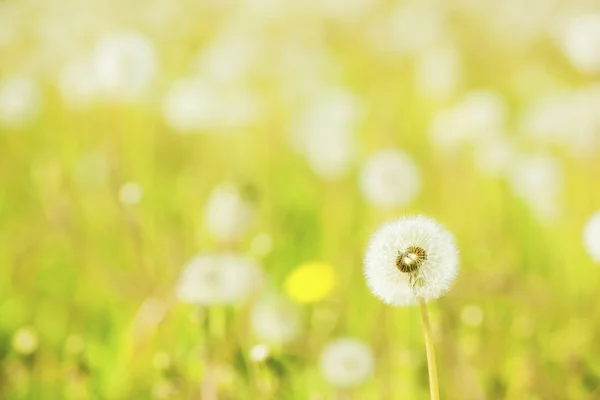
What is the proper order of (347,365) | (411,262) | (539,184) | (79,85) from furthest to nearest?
(79,85), (539,184), (347,365), (411,262)

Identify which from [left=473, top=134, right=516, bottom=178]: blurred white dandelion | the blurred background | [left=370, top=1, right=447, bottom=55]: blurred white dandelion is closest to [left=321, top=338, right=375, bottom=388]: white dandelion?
the blurred background

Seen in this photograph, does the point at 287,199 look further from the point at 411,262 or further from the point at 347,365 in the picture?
the point at 411,262

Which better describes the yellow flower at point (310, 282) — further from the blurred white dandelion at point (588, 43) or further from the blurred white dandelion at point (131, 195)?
the blurred white dandelion at point (588, 43)

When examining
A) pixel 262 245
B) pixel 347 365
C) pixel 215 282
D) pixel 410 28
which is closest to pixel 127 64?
pixel 262 245

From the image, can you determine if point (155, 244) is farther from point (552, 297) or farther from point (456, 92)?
point (456, 92)

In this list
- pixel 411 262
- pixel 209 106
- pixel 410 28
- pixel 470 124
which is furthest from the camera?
pixel 410 28

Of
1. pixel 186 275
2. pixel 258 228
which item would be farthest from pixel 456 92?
pixel 186 275

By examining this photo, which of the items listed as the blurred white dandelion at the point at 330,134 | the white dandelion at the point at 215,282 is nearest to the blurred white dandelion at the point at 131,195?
the white dandelion at the point at 215,282

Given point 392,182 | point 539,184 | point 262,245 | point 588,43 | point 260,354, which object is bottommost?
point 260,354

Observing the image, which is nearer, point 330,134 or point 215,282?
point 215,282
